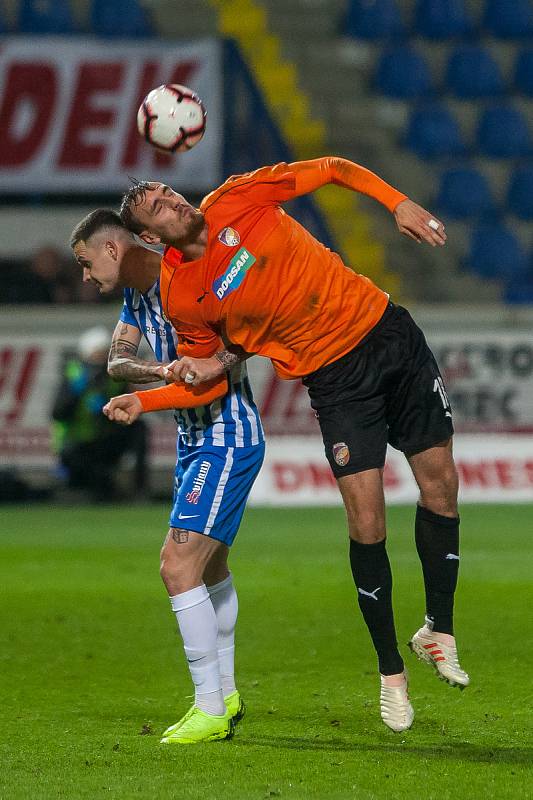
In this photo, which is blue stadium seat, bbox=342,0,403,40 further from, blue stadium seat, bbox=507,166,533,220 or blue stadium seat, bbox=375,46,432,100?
blue stadium seat, bbox=507,166,533,220

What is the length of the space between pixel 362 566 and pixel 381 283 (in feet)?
42.2

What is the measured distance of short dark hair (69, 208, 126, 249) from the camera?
4.99 meters

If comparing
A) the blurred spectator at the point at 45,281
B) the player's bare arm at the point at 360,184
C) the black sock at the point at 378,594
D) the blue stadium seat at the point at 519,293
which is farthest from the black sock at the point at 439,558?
the blue stadium seat at the point at 519,293

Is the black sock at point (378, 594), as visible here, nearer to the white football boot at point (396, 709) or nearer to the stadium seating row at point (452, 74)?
the white football boot at point (396, 709)

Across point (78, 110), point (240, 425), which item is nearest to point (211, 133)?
point (78, 110)

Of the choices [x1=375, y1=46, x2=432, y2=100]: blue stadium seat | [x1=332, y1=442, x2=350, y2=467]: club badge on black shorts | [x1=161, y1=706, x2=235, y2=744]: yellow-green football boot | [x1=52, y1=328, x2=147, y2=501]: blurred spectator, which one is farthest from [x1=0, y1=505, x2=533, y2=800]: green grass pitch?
[x1=375, y1=46, x2=432, y2=100]: blue stadium seat

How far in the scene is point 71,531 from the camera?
38.2ft

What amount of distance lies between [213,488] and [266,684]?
52.4 inches

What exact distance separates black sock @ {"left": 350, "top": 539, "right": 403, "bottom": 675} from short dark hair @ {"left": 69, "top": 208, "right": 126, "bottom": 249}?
138 cm

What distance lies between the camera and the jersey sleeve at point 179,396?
15.8ft

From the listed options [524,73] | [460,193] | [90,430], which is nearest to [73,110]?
[90,430]

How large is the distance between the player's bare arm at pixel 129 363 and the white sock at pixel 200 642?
0.74 m

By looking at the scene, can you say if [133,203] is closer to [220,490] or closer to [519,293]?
[220,490]

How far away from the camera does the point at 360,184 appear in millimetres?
4980
